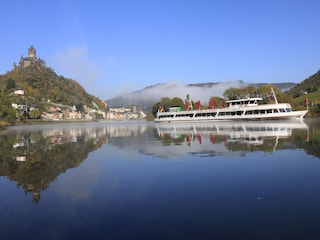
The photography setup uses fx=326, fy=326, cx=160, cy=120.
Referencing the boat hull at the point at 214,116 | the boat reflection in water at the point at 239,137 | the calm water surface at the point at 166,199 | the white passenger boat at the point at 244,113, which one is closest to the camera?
the calm water surface at the point at 166,199

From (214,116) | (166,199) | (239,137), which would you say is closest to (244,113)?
(214,116)

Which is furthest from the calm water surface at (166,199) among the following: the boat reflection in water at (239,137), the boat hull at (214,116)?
the boat hull at (214,116)

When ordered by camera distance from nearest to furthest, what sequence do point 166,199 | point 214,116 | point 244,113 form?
point 166,199 → point 244,113 → point 214,116

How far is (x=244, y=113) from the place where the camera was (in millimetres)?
92750

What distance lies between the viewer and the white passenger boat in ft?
272

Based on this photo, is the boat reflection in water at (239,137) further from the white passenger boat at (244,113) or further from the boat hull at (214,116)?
the white passenger boat at (244,113)

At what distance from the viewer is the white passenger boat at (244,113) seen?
83.0m

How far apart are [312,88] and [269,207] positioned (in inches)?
7805

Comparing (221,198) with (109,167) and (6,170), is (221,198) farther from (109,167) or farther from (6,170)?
(6,170)

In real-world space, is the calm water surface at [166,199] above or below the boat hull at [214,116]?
below

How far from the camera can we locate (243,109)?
93.4 metres

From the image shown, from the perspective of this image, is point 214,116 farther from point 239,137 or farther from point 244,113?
point 239,137

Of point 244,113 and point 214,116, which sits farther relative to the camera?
point 214,116

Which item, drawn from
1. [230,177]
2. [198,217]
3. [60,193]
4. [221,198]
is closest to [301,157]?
[230,177]
